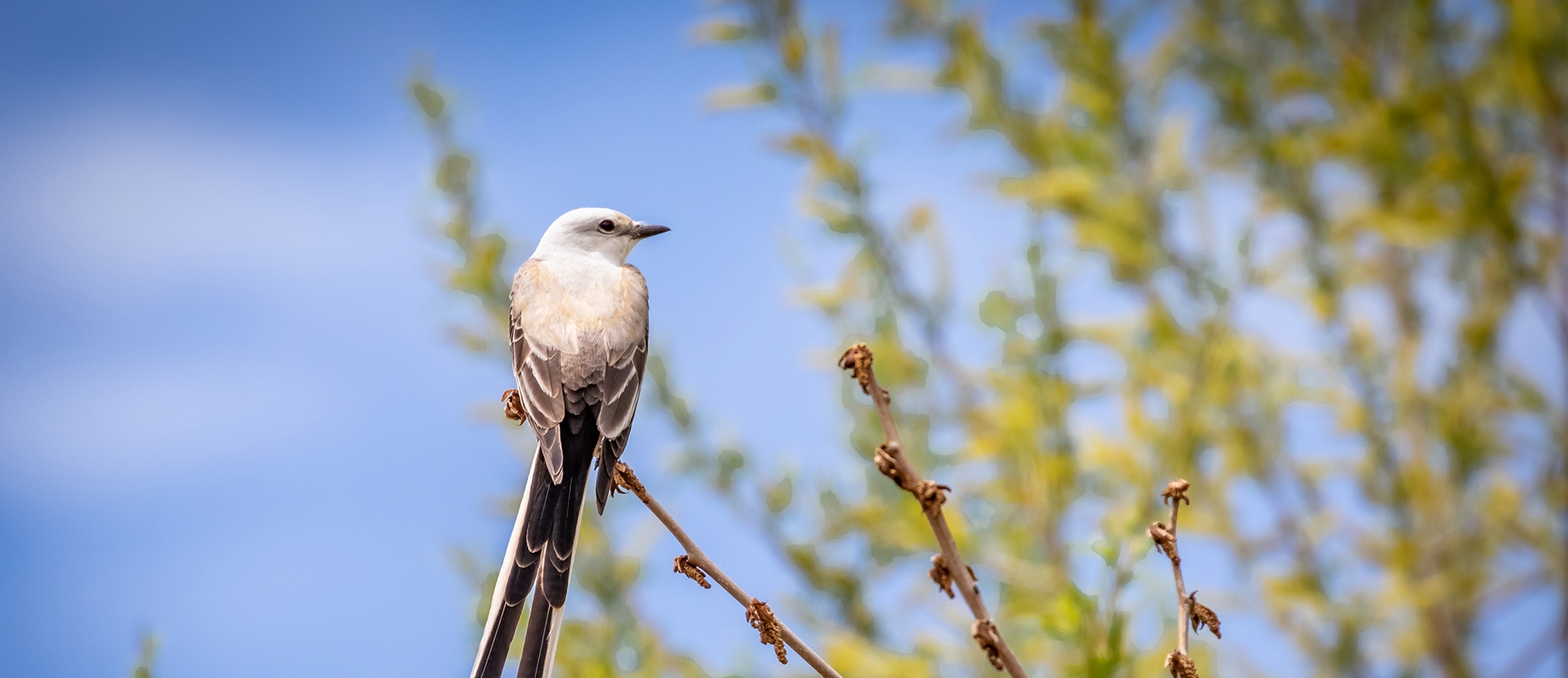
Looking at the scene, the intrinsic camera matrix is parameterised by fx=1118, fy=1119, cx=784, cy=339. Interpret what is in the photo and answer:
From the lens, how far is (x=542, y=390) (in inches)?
70.5

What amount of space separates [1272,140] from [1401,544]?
1.19m

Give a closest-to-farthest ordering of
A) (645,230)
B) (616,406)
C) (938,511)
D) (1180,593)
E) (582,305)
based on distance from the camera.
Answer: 1. (938,511)
2. (1180,593)
3. (616,406)
4. (582,305)
5. (645,230)

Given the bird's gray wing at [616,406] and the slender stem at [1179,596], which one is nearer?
the slender stem at [1179,596]

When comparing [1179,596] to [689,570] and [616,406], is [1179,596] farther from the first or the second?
[616,406]

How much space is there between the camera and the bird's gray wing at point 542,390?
5.45 ft

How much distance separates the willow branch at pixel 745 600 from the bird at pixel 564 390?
234 mm

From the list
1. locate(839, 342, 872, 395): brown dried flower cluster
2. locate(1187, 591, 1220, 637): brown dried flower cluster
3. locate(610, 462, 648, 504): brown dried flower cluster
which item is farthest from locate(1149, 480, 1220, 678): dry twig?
locate(610, 462, 648, 504): brown dried flower cluster

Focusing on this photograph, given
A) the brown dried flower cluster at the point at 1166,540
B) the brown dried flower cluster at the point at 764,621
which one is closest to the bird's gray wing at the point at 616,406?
the brown dried flower cluster at the point at 764,621

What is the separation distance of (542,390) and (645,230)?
Result: 514 mm

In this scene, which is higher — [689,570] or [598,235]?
[598,235]

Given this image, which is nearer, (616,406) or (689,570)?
(689,570)

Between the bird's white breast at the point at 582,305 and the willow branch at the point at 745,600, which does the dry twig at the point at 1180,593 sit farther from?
the bird's white breast at the point at 582,305

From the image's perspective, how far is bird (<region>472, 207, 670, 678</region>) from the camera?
54.3 inches

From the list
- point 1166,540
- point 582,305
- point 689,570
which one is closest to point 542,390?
point 582,305
